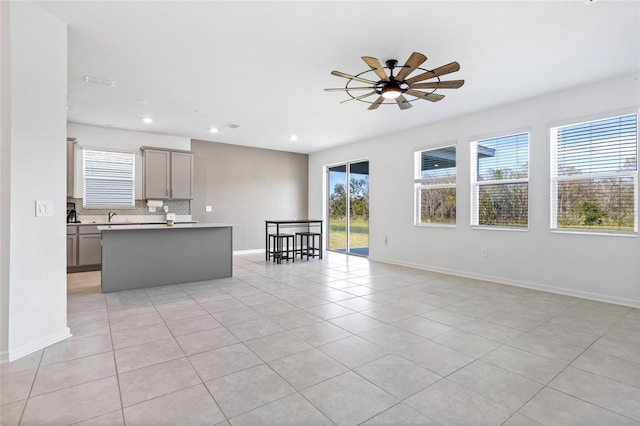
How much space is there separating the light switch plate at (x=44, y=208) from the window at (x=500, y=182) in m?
5.50

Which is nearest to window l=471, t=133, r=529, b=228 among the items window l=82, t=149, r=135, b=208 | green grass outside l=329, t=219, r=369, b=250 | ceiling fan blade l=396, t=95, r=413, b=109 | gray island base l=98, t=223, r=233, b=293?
ceiling fan blade l=396, t=95, r=413, b=109

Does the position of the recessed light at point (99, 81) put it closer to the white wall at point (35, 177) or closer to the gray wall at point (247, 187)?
the white wall at point (35, 177)

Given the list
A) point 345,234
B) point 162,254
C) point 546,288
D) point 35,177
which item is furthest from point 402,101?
point 345,234

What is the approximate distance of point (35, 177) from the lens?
2.57 metres

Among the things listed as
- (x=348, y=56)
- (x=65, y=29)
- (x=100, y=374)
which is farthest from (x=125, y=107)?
(x=100, y=374)

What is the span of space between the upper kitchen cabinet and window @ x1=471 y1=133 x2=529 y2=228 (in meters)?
5.58

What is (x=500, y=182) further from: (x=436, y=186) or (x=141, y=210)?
(x=141, y=210)

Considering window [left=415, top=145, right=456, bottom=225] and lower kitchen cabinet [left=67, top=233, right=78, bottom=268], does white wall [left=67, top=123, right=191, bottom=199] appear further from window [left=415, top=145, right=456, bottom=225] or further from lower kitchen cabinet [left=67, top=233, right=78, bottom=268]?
window [left=415, top=145, right=456, bottom=225]

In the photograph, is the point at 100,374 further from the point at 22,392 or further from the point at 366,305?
the point at 366,305

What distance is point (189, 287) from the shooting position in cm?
468

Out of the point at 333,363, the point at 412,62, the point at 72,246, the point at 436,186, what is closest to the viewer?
the point at 333,363

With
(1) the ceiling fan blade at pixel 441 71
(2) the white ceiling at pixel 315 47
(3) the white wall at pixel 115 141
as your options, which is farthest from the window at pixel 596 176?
(3) the white wall at pixel 115 141

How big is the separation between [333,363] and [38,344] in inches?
91.5

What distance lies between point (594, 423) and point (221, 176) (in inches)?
294
